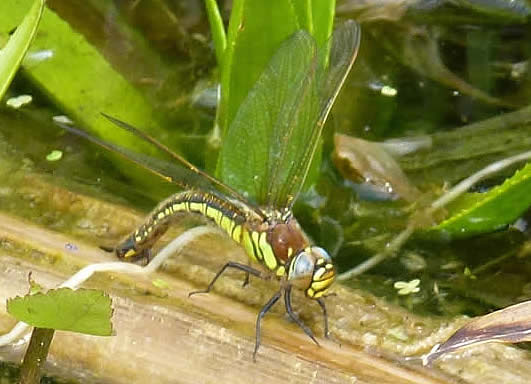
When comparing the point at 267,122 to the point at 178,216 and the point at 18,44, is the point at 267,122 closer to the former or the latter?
the point at 178,216

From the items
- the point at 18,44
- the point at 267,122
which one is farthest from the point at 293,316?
the point at 18,44

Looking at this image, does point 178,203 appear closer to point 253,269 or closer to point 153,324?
point 253,269

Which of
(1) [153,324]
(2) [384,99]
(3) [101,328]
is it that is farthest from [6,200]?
(2) [384,99]

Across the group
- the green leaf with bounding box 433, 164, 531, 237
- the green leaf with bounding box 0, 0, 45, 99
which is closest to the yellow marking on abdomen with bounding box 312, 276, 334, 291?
the green leaf with bounding box 433, 164, 531, 237

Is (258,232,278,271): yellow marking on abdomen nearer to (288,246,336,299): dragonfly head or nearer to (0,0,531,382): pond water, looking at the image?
(288,246,336,299): dragonfly head

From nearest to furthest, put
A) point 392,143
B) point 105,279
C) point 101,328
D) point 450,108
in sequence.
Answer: point 101,328 < point 105,279 < point 392,143 < point 450,108

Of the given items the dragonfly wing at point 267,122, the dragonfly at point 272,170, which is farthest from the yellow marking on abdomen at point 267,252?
the dragonfly wing at point 267,122
